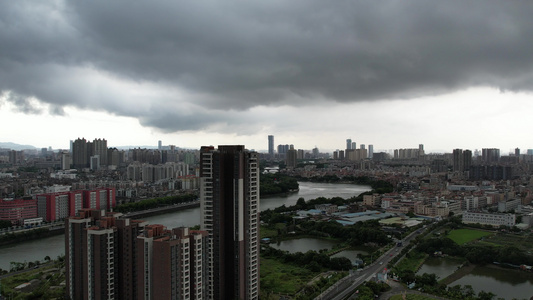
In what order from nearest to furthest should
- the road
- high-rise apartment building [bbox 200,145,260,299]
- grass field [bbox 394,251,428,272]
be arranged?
high-rise apartment building [bbox 200,145,260,299], the road, grass field [bbox 394,251,428,272]

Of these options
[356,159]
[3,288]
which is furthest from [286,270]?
[356,159]

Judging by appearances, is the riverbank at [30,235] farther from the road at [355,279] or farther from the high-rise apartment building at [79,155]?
the high-rise apartment building at [79,155]

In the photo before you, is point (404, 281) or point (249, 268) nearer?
point (249, 268)

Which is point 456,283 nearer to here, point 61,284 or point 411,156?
point 61,284

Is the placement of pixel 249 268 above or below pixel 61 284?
above

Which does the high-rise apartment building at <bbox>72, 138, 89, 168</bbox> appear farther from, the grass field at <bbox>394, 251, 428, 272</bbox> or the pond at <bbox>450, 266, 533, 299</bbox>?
the pond at <bbox>450, 266, 533, 299</bbox>

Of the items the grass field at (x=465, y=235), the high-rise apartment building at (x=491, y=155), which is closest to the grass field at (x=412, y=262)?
the grass field at (x=465, y=235)

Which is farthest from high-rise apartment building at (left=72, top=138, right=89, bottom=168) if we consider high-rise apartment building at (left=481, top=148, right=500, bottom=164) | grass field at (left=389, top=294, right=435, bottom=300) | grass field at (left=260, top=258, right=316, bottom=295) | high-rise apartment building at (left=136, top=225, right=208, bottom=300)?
high-rise apartment building at (left=481, top=148, right=500, bottom=164)
